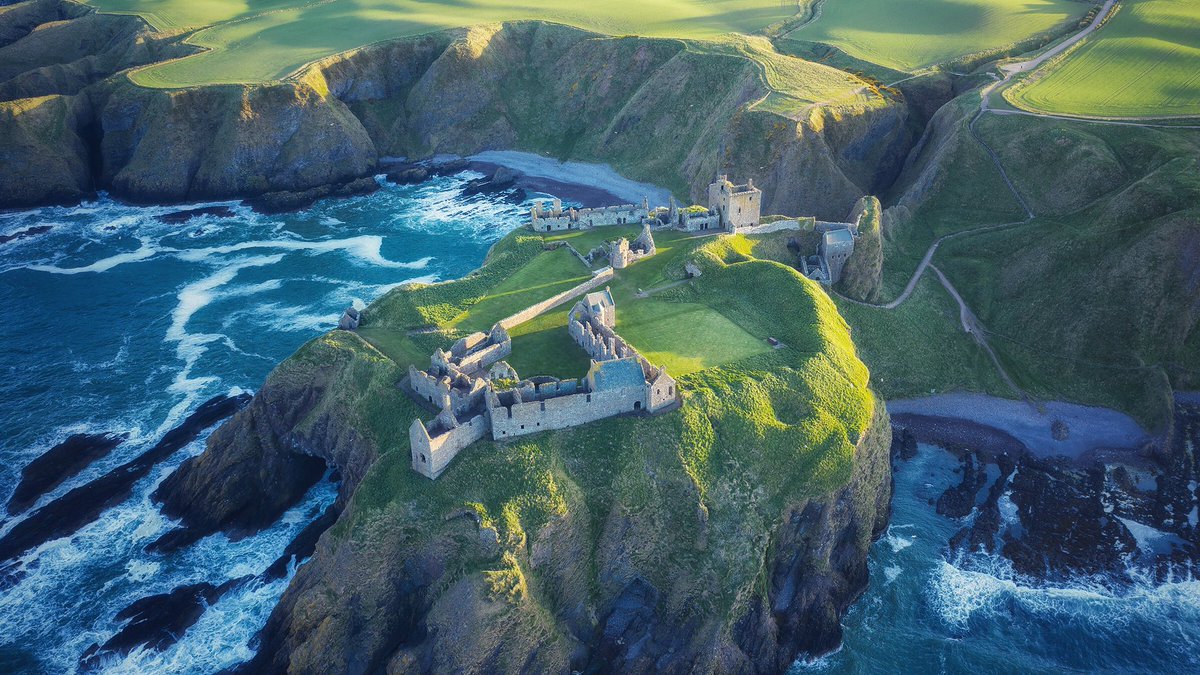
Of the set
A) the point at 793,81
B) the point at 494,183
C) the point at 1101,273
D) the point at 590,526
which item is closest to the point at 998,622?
the point at 590,526

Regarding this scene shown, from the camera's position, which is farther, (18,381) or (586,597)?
(18,381)

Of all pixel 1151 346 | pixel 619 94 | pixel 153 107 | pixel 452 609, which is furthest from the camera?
pixel 619 94

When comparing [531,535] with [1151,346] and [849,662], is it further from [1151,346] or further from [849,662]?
[1151,346]

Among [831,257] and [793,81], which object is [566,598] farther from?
[793,81]

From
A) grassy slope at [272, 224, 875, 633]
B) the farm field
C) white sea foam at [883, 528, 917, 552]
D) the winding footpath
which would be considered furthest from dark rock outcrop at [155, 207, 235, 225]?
white sea foam at [883, 528, 917, 552]

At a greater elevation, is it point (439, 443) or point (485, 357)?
point (439, 443)

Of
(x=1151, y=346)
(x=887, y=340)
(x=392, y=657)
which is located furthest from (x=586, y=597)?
(x=1151, y=346)

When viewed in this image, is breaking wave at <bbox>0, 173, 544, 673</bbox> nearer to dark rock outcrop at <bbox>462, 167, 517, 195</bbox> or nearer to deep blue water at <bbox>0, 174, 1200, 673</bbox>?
deep blue water at <bbox>0, 174, 1200, 673</bbox>
